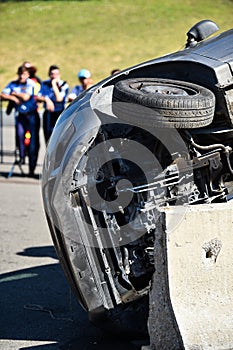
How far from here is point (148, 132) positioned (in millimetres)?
5008

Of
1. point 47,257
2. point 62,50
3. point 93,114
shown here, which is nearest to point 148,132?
point 93,114

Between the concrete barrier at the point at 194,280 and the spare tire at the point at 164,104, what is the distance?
55 cm

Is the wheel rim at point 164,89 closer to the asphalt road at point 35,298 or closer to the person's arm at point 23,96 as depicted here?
the asphalt road at point 35,298

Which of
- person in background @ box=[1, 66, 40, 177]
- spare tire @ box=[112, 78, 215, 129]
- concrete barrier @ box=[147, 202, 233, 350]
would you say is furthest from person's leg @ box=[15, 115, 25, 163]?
concrete barrier @ box=[147, 202, 233, 350]

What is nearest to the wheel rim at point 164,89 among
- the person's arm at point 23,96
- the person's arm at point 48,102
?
the person's arm at point 48,102

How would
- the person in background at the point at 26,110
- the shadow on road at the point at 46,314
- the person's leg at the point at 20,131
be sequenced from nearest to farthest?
the shadow on road at the point at 46,314 < the person in background at the point at 26,110 < the person's leg at the point at 20,131

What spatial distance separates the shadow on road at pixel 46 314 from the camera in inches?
207

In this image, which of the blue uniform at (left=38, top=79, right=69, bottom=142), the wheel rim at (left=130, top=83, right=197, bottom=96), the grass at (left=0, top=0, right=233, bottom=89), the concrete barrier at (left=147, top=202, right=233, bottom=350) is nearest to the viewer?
the concrete barrier at (left=147, top=202, right=233, bottom=350)

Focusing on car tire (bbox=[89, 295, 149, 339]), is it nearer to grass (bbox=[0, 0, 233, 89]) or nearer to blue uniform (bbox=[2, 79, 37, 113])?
blue uniform (bbox=[2, 79, 37, 113])

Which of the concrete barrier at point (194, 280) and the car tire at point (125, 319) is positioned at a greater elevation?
the concrete barrier at point (194, 280)

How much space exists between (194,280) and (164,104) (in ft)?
3.52

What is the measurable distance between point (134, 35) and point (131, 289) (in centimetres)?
3566

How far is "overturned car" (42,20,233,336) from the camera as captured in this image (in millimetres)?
4828

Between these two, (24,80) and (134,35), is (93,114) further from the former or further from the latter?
(134,35)
